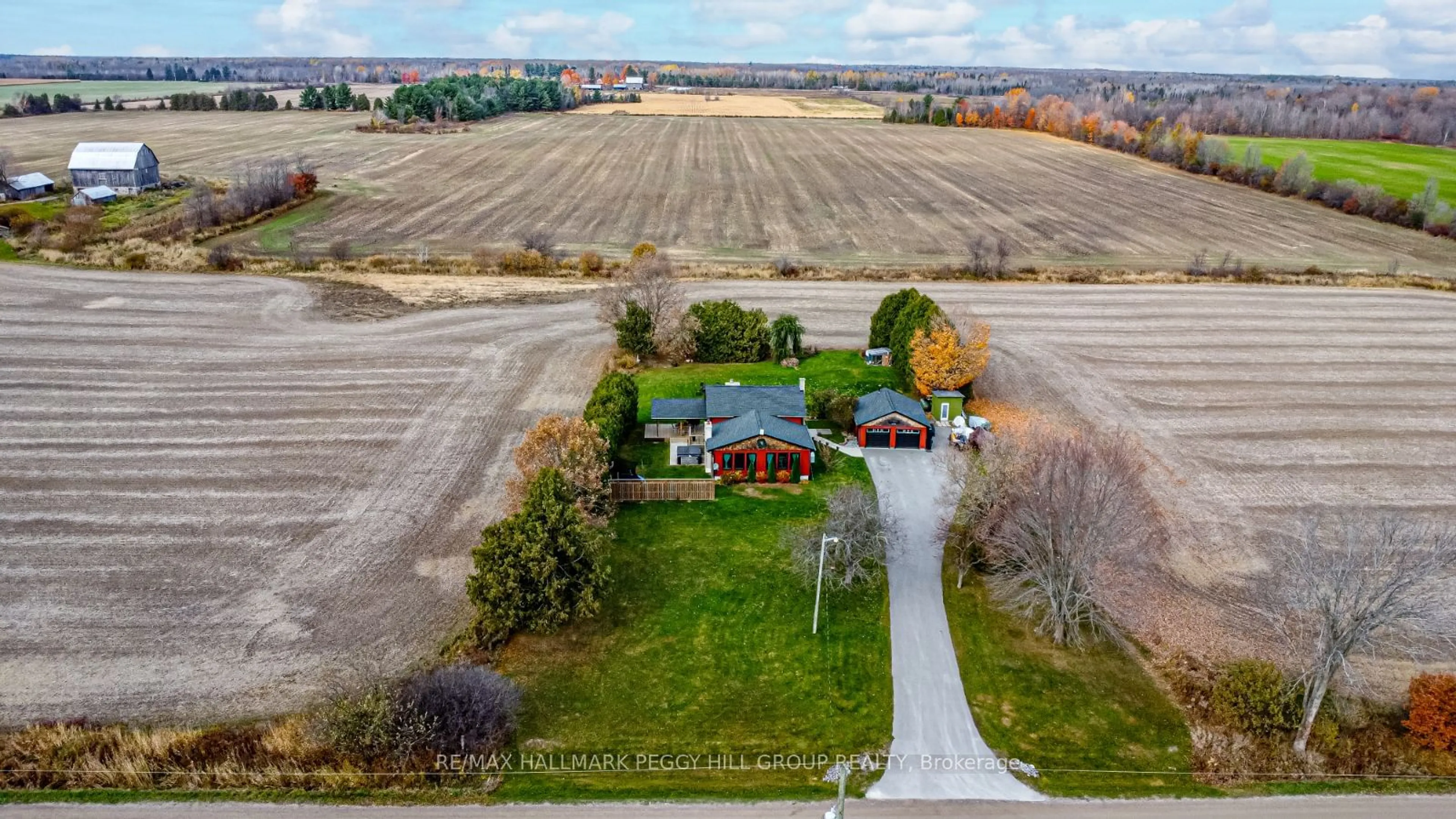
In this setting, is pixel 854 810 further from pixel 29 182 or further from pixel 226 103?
pixel 226 103

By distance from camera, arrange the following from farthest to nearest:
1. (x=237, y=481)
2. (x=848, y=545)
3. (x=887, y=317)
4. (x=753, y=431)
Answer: (x=887, y=317), (x=753, y=431), (x=237, y=481), (x=848, y=545)

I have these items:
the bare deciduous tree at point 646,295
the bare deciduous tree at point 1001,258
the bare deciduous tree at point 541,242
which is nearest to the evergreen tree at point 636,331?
the bare deciduous tree at point 646,295

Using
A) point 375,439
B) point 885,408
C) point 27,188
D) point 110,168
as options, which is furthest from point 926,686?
point 27,188

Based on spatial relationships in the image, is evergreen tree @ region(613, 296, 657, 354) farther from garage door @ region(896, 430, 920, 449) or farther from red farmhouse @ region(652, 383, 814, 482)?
garage door @ region(896, 430, 920, 449)

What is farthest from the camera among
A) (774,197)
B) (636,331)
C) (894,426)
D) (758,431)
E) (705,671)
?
(774,197)

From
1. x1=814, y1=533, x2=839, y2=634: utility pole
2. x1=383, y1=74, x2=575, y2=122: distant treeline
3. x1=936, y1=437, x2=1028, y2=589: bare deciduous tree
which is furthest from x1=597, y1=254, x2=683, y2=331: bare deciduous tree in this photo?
x1=383, y1=74, x2=575, y2=122: distant treeline
